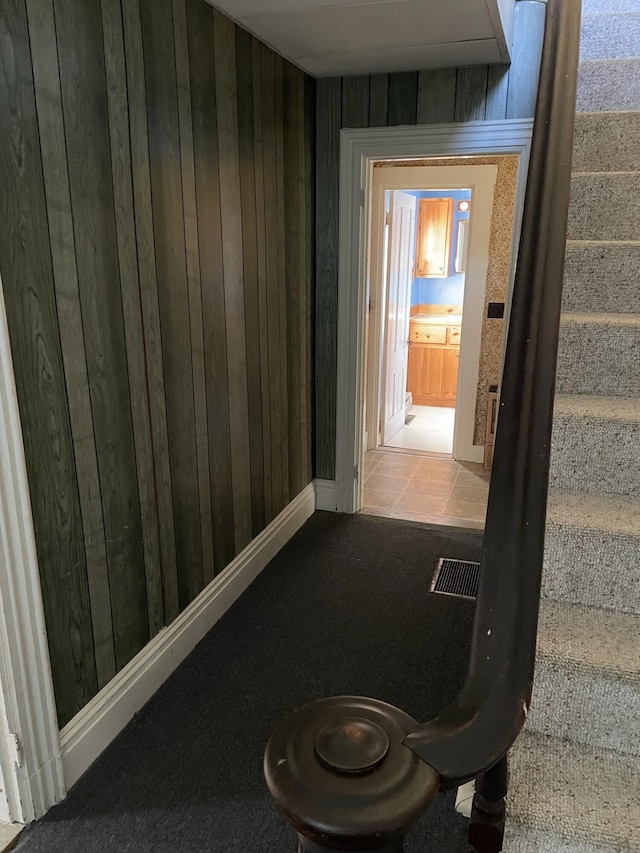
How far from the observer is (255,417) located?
2.90 meters

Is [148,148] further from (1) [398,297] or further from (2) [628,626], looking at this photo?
(1) [398,297]

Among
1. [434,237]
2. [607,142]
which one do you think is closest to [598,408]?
[607,142]

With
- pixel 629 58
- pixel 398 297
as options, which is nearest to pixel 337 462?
pixel 398 297

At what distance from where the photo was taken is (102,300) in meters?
1.80

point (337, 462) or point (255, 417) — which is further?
point (337, 462)

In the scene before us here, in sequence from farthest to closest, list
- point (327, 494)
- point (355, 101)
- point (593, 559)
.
→ point (327, 494), point (355, 101), point (593, 559)

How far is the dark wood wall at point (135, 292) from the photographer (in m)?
1.56

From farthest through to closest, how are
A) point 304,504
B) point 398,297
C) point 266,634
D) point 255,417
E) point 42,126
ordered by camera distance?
point 398,297
point 304,504
point 255,417
point 266,634
point 42,126

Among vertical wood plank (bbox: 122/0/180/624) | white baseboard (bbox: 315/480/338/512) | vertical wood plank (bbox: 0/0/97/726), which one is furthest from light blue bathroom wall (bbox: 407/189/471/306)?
vertical wood plank (bbox: 0/0/97/726)

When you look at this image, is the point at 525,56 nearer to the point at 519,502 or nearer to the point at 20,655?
the point at 519,502

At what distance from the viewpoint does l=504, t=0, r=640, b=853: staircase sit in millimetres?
1133

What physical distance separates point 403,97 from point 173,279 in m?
1.73

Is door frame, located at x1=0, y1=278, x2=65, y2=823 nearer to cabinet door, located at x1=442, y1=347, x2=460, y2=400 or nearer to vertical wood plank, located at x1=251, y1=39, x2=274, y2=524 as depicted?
vertical wood plank, located at x1=251, y1=39, x2=274, y2=524

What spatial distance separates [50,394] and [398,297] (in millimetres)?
3910
